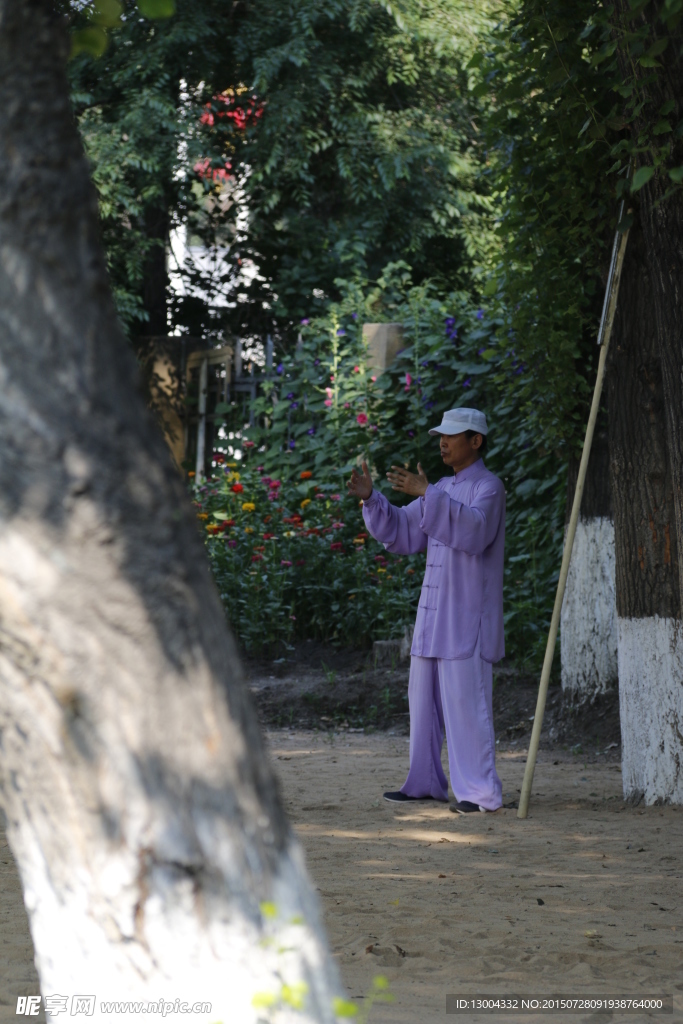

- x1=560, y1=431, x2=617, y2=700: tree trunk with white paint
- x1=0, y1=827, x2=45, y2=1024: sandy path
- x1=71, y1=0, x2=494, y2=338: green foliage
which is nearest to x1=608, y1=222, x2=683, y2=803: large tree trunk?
x1=560, y1=431, x2=617, y2=700: tree trunk with white paint

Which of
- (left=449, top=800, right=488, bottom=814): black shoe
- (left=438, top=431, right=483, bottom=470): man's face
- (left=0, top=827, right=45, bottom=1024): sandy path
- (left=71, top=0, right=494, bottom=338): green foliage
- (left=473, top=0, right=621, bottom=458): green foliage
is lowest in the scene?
(left=449, top=800, right=488, bottom=814): black shoe

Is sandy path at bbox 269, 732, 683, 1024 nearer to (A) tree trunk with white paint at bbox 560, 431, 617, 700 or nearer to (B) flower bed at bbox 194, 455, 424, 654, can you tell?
(A) tree trunk with white paint at bbox 560, 431, 617, 700

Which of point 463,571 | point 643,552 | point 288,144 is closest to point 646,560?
point 643,552

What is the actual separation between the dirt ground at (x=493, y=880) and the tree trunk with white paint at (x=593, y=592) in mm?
224

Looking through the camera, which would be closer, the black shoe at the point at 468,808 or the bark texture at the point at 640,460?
the bark texture at the point at 640,460

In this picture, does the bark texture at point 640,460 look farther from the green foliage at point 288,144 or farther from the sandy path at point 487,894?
the green foliage at point 288,144

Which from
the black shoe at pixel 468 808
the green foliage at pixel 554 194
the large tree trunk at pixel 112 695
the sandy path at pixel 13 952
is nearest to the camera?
the large tree trunk at pixel 112 695

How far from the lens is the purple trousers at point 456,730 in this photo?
5379mm

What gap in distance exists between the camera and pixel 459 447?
5.72 meters

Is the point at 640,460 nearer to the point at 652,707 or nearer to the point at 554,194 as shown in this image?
the point at 652,707

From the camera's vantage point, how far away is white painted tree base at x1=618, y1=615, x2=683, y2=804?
16.6ft

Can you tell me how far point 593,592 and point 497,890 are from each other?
3192mm

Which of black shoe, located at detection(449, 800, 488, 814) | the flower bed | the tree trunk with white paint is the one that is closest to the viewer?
black shoe, located at detection(449, 800, 488, 814)

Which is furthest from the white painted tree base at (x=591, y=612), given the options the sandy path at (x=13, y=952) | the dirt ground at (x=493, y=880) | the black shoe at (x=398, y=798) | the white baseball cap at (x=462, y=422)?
the sandy path at (x=13, y=952)
